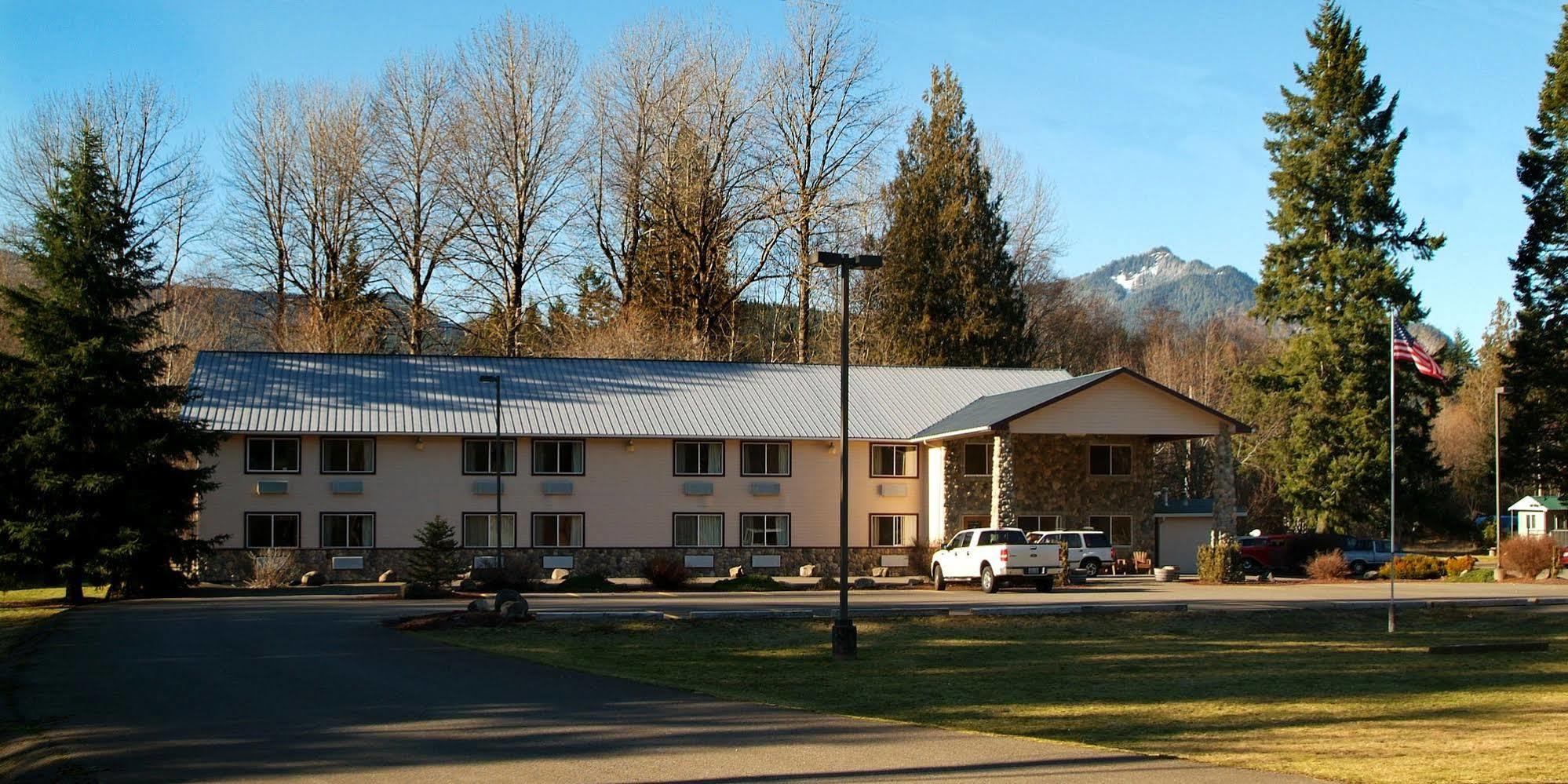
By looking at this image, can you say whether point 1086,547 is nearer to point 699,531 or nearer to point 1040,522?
point 1040,522

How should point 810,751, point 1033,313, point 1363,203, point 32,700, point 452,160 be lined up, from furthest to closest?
1. point 1033,313
2. point 452,160
3. point 1363,203
4. point 32,700
5. point 810,751

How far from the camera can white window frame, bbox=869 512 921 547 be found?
157 ft

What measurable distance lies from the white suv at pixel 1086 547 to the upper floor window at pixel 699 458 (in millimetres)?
10796

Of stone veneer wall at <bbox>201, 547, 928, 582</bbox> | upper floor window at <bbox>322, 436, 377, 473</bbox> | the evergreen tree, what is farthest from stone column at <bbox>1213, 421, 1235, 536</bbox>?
the evergreen tree

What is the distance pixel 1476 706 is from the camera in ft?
51.7

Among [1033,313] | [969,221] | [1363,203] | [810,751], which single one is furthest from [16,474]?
[1033,313]

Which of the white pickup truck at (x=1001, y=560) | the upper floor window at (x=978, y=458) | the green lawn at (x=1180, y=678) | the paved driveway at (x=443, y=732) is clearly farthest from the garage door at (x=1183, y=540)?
the paved driveway at (x=443, y=732)

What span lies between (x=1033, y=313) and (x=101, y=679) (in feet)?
226

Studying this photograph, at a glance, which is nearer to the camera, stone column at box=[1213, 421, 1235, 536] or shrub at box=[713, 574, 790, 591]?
shrub at box=[713, 574, 790, 591]

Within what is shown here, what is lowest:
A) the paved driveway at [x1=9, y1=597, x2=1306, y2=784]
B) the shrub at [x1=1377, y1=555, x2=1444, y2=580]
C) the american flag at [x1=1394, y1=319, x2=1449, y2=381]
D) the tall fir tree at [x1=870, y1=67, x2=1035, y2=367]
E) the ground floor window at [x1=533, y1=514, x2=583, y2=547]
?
the shrub at [x1=1377, y1=555, x2=1444, y2=580]

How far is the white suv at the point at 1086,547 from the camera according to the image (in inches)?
1752

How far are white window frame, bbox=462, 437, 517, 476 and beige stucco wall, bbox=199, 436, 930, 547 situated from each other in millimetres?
169

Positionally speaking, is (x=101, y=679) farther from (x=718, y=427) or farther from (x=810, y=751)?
(x=718, y=427)

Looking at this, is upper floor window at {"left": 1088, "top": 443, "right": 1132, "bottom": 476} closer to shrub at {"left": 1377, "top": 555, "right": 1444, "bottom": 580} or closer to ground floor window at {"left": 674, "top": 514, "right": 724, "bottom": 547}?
shrub at {"left": 1377, "top": 555, "right": 1444, "bottom": 580}
